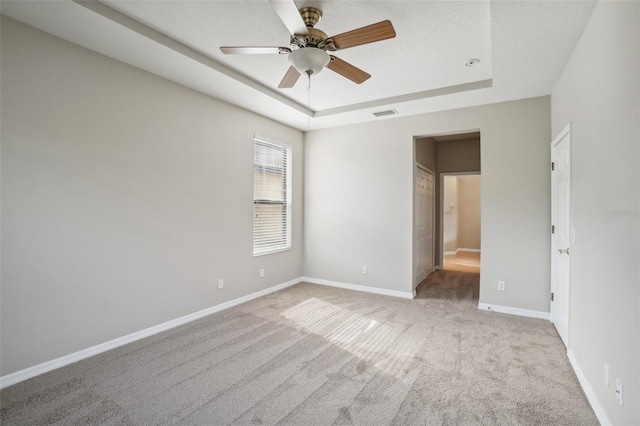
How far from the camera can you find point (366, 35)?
201 cm

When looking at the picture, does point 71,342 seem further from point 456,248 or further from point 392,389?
point 456,248

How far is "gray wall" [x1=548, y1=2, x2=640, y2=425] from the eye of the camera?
150 cm

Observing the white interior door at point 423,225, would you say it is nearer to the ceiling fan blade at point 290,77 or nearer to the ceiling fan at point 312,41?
the ceiling fan blade at point 290,77

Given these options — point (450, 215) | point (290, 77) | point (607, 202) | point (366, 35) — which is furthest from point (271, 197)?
point (450, 215)

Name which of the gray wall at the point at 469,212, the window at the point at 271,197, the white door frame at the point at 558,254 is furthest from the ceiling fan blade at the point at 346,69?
the gray wall at the point at 469,212

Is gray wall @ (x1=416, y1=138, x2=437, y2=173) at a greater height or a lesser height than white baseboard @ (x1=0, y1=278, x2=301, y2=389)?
greater

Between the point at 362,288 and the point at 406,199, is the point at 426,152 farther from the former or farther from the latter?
the point at 362,288

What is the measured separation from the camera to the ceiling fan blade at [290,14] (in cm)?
175

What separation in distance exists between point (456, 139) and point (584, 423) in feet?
17.5

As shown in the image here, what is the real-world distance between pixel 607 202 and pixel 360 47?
7.26 feet

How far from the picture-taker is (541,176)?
3.62 metres

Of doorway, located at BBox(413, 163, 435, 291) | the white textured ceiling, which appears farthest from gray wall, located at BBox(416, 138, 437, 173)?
the white textured ceiling

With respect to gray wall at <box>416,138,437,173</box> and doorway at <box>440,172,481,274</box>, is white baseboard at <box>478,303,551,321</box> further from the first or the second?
doorway at <box>440,172,481,274</box>

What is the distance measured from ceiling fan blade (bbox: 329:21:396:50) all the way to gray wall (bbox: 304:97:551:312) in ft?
8.49
